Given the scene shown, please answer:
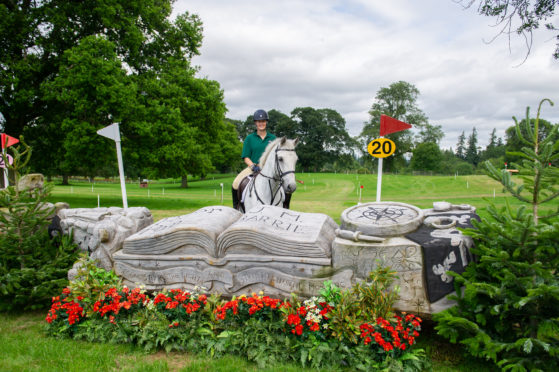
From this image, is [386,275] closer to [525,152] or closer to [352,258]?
[352,258]

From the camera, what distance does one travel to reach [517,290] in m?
2.68

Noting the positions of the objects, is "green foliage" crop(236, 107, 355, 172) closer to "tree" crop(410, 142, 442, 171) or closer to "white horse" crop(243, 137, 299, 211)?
"tree" crop(410, 142, 442, 171)

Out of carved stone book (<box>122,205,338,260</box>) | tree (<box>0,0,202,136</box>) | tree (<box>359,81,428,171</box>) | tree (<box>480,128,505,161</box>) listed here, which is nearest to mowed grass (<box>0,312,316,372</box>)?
carved stone book (<box>122,205,338,260</box>)

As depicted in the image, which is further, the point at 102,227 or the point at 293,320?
the point at 102,227

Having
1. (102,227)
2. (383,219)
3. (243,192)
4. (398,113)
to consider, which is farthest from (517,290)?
(398,113)

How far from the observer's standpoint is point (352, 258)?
3469 mm

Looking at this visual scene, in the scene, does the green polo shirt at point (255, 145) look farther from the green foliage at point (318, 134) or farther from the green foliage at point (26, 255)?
the green foliage at point (318, 134)

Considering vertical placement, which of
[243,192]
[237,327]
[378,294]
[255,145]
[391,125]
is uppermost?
[391,125]

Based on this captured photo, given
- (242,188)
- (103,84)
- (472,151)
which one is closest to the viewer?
(242,188)

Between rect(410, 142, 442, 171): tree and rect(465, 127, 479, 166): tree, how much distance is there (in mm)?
25832

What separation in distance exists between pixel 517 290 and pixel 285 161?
3.26m

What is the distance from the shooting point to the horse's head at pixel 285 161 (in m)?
4.88

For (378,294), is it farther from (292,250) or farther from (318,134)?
(318,134)

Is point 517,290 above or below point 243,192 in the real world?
below
